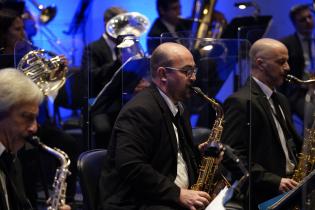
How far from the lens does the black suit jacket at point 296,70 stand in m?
6.68

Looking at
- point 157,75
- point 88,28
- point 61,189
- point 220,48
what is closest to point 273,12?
point 88,28

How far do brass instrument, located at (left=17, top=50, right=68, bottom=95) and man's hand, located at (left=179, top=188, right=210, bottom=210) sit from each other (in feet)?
5.28

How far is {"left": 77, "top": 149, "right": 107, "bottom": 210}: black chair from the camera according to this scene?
4109 millimetres

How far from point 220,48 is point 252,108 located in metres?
0.85

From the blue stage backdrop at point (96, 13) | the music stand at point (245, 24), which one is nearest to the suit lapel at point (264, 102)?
the music stand at point (245, 24)

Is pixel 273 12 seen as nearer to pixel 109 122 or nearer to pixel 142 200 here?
pixel 109 122

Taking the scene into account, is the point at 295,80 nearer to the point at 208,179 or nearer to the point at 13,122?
the point at 208,179

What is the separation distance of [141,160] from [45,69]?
156 cm

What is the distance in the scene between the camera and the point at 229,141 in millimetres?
4906

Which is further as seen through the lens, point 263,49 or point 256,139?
point 263,49

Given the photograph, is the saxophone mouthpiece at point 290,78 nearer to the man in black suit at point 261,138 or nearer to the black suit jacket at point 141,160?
the man in black suit at point 261,138

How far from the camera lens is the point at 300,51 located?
750 cm

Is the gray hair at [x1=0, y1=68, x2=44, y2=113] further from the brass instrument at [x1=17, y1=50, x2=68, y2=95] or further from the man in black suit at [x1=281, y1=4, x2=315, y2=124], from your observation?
the man in black suit at [x1=281, y1=4, x2=315, y2=124]

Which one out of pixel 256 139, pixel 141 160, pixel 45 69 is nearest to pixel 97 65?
pixel 45 69
